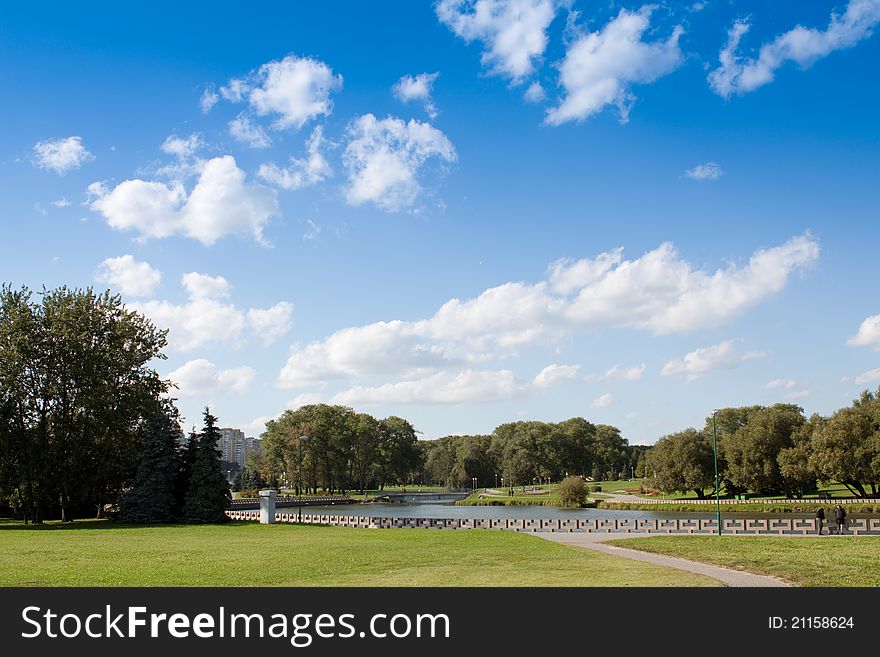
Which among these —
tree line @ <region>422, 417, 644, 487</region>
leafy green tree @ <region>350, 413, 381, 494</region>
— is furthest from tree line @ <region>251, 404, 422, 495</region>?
tree line @ <region>422, 417, 644, 487</region>

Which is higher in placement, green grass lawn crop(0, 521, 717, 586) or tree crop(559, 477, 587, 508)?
green grass lawn crop(0, 521, 717, 586)

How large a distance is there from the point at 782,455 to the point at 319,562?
210 ft

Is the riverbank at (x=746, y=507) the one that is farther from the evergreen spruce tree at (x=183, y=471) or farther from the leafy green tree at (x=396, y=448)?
the leafy green tree at (x=396, y=448)

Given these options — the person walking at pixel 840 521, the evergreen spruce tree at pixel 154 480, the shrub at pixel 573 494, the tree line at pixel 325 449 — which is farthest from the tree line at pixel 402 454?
the person walking at pixel 840 521

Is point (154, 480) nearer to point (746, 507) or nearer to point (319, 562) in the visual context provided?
point (319, 562)

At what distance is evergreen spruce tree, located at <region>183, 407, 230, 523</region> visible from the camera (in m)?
47.0

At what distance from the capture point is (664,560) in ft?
73.3

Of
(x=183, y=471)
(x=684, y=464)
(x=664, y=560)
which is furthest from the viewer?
(x=684, y=464)

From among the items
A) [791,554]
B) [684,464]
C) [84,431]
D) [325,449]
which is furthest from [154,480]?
[325,449]

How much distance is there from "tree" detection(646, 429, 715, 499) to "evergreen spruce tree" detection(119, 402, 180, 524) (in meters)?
53.8

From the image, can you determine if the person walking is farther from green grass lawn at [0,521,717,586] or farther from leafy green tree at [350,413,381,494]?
leafy green tree at [350,413,381,494]

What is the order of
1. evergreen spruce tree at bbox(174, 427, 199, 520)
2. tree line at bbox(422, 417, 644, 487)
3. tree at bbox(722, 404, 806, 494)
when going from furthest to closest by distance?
tree line at bbox(422, 417, 644, 487) < tree at bbox(722, 404, 806, 494) < evergreen spruce tree at bbox(174, 427, 199, 520)

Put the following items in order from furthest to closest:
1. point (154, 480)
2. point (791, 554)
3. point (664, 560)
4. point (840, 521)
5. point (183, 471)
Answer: point (183, 471) → point (154, 480) → point (840, 521) → point (791, 554) → point (664, 560)
